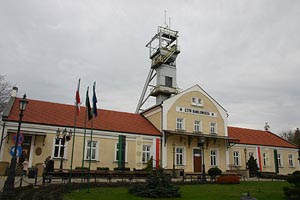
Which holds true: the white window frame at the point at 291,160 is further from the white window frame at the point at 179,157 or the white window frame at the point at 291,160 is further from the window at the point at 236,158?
the white window frame at the point at 179,157

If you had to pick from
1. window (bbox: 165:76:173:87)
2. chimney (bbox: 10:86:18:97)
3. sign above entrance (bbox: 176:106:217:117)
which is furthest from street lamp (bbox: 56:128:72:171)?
window (bbox: 165:76:173:87)

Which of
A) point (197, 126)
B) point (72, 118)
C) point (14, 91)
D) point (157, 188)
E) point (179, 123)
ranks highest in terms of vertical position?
point (14, 91)

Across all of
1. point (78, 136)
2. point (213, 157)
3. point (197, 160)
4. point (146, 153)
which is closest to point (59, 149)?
point (78, 136)

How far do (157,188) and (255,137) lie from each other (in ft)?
101

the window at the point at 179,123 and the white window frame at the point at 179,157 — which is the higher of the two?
the window at the point at 179,123

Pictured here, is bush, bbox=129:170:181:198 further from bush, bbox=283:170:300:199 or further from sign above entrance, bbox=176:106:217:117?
sign above entrance, bbox=176:106:217:117

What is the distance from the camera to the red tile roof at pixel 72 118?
25.2 m

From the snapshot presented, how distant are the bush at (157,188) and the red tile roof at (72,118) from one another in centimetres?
1360

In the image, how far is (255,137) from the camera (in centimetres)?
4069

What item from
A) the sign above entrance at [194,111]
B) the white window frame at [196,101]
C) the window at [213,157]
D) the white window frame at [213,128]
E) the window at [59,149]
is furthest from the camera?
the white window frame at [213,128]

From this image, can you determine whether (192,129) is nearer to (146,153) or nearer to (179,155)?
(179,155)

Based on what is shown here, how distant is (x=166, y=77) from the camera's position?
131ft

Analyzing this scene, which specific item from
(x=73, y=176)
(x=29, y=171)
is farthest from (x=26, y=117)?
(x=73, y=176)

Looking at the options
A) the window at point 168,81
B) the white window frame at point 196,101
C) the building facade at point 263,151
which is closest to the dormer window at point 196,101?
the white window frame at point 196,101
